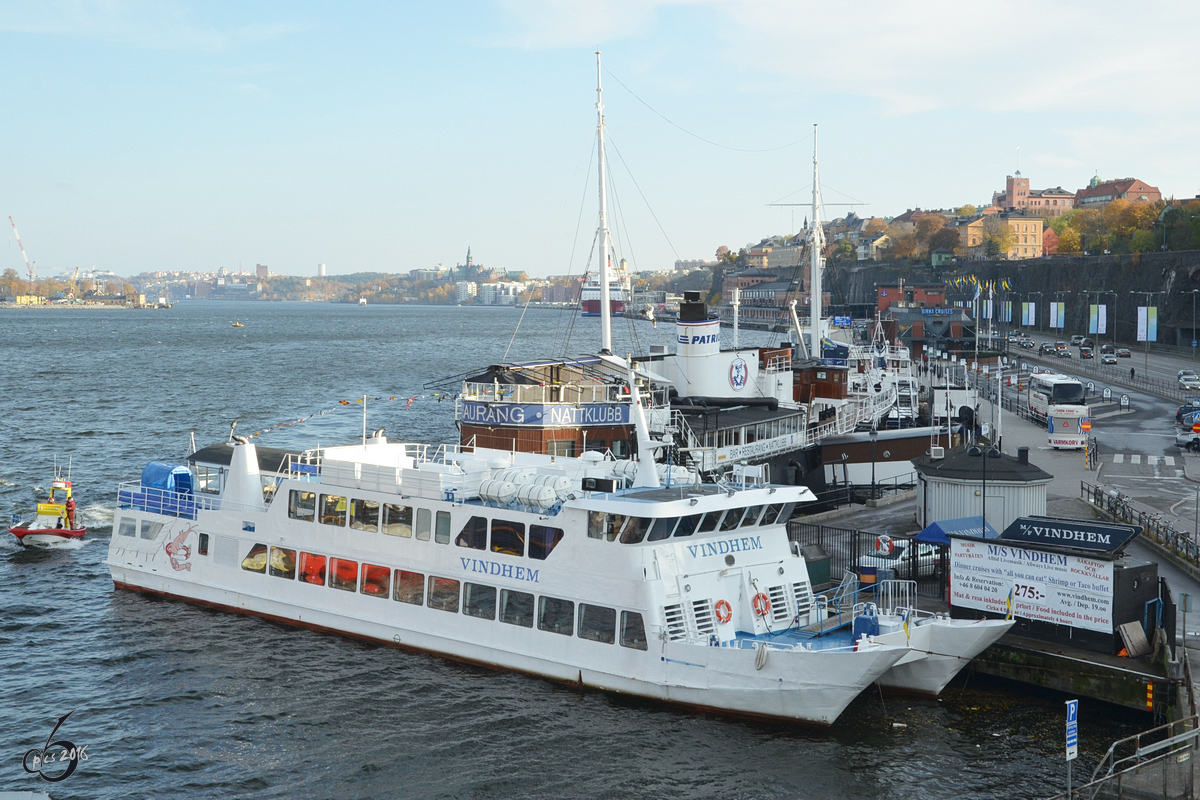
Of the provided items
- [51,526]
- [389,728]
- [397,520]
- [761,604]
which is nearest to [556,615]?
[389,728]

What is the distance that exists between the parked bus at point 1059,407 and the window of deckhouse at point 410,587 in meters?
38.1

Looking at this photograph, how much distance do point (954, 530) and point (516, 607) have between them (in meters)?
12.3

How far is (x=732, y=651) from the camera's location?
2202cm

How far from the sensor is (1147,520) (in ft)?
112

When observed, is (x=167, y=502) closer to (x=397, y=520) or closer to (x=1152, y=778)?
(x=397, y=520)

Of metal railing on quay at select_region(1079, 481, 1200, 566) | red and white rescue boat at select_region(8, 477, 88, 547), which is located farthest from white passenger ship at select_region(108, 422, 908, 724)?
metal railing on quay at select_region(1079, 481, 1200, 566)

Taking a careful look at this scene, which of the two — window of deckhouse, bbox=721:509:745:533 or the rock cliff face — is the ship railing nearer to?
window of deckhouse, bbox=721:509:745:533

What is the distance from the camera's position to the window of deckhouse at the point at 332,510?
28.3 meters

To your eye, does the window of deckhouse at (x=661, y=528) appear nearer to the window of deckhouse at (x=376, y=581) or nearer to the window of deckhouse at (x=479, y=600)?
the window of deckhouse at (x=479, y=600)

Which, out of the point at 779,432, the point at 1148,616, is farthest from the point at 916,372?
the point at 1148,616

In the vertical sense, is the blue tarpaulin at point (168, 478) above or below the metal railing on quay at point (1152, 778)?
above

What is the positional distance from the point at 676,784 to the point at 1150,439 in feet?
160

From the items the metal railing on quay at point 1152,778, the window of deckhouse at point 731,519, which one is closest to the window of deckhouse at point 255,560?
the window of deckhouse at point 731,519

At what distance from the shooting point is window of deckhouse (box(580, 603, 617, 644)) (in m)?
23.4
